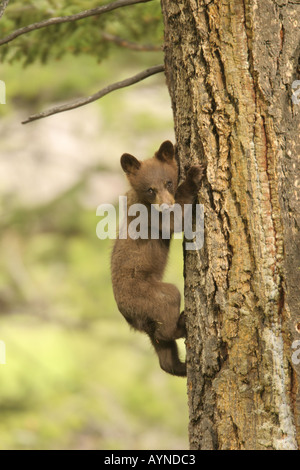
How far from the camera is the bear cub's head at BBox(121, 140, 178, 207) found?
14.5ft

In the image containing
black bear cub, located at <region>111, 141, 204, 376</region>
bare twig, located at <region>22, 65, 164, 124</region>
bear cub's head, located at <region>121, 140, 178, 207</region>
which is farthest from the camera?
bear cub's head, located at <region>121, 140, 178, 207</region>

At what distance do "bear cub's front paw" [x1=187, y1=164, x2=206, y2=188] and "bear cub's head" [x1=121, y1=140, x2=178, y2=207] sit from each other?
1.03m

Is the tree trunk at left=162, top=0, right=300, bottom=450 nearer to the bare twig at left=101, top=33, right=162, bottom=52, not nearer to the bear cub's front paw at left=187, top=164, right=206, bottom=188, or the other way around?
the bear cub's front paw at left=187, top=164, right=206, bottom=188

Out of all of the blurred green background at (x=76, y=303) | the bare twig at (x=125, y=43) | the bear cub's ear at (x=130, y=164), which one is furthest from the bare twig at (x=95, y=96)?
the blurred green background at (x=76, y=303)

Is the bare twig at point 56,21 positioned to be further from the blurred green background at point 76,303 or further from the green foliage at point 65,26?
the blurred green background at point 76,303

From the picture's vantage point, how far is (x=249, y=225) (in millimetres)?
2867

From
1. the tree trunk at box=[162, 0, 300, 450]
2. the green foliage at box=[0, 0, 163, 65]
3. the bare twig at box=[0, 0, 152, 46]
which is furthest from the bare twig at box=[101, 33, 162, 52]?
the tree trunk at box=[162, 0, 300, 450]

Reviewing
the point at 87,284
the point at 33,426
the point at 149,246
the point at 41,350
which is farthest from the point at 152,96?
the point at 149,246

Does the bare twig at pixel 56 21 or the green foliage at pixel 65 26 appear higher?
the green foliage at pixel 65 26

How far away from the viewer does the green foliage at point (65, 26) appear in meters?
4.50

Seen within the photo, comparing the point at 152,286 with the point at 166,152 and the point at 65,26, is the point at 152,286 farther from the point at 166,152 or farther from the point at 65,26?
the point at 65,26

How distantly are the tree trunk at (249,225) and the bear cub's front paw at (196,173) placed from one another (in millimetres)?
73

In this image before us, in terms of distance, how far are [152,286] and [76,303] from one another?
6324mm

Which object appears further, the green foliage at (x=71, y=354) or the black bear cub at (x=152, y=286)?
the green foliage at (x=71, y=354)
